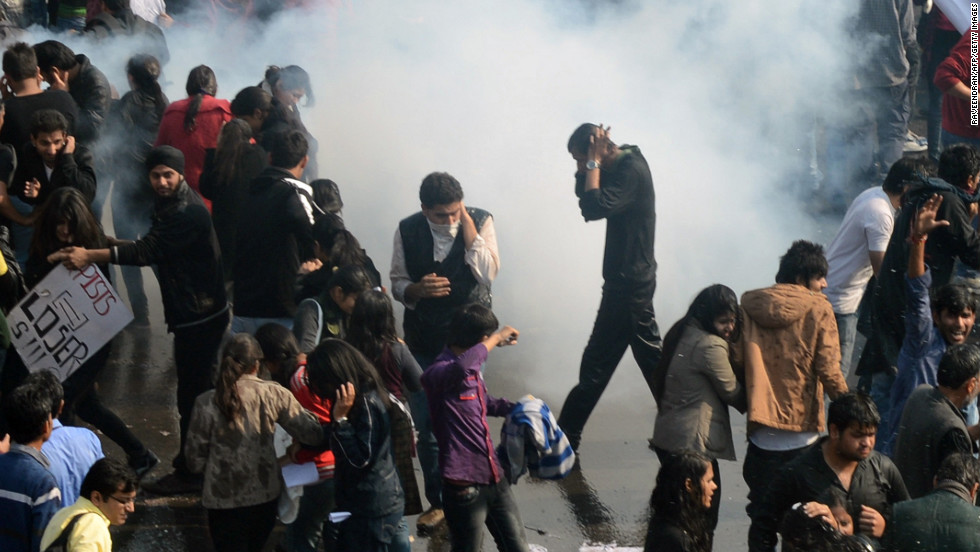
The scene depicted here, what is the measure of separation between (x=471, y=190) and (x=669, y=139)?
1.70 meters

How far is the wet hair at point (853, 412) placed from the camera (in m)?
4.48

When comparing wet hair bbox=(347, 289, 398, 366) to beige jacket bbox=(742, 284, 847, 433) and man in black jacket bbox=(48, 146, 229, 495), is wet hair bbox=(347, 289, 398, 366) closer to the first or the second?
man in black jacket bbox=(48, 146, 229, 495)

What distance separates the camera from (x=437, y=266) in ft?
20.8

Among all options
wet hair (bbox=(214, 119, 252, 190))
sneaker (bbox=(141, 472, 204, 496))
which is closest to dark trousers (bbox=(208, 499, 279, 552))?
sneaker (bbox=(141, 472, 204, 496))

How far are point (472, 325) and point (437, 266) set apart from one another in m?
1.18

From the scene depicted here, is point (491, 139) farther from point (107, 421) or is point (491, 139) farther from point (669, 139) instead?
point (107, 421)

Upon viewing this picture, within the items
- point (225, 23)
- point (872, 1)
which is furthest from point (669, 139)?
point (225, 23)

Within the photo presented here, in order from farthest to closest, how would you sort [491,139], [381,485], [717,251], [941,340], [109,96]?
1. [491,139]
2. [717,251]
3. [109,96]
4. [941,340]
5. [381,485]

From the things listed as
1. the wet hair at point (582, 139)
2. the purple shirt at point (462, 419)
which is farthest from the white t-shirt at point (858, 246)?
the purple shirt at point (462, 419)

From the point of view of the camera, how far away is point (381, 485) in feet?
16.3

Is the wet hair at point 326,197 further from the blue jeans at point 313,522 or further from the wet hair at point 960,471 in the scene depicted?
the wet hair at point 960,471

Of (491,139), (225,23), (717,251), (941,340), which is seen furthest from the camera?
(225,23)

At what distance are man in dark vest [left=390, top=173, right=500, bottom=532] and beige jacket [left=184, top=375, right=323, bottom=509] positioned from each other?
3.90ft

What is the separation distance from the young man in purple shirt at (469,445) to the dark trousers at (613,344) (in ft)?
5.25
